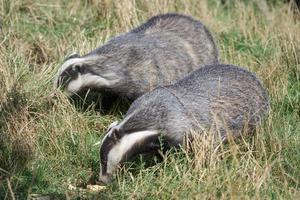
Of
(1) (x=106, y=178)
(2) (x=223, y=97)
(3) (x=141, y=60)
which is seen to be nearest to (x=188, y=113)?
(2) (x=223, y=97)

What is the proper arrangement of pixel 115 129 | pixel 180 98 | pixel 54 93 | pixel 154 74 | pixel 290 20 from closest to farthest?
pixel 115 129, pixel 180 98, pixel 54 93, pixel 154 74, pixel 290 20

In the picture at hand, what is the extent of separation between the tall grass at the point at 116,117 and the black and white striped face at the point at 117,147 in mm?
86

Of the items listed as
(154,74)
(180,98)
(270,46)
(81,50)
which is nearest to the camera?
(180,98)

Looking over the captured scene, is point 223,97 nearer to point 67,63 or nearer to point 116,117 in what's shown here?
point 116,117

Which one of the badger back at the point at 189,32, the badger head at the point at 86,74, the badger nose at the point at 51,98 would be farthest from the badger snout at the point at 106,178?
the badger back at the point at 189,32

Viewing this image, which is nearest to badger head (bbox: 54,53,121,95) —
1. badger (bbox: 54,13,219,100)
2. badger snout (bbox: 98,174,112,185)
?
badger (bbox: 54,13,219,100)

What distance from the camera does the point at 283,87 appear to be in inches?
238

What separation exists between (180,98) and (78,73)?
44.8 inches

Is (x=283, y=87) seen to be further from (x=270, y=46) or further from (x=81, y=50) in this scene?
(x=81, y=50)

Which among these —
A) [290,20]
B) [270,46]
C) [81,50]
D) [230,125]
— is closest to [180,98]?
[230,125]

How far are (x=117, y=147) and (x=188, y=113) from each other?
646 millimetres

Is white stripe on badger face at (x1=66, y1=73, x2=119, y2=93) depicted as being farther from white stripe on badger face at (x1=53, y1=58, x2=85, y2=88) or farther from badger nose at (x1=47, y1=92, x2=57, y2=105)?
badger nose at (x1=47, y1=92, x2=57, y2=105)

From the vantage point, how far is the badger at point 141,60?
5.93 m

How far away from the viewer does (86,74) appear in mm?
5930
